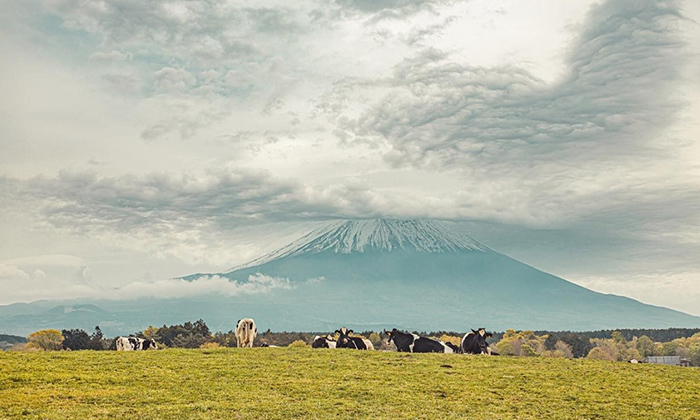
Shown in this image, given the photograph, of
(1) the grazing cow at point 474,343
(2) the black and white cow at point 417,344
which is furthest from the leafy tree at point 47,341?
(1) the grazing cow at point 474,343

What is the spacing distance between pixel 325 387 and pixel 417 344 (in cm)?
1206

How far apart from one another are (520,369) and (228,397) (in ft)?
32.6

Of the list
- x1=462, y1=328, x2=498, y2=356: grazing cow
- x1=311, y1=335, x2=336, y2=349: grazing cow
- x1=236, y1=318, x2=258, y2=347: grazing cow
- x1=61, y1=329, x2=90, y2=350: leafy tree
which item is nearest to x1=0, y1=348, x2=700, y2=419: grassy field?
x1=462, y1=328, x2=498, y2=356: grazing cow

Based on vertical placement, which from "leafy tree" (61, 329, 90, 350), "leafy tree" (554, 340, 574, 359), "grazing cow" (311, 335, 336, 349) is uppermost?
"grazing cow" (311, 335, 336, 349)

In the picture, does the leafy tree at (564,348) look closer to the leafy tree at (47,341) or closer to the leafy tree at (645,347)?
the leafy tree at (645,347)

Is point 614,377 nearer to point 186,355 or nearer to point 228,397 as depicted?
point 228,397

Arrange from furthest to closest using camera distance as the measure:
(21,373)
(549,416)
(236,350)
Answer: (236,350), (21,373), (549,416)

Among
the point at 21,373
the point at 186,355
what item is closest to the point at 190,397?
the point at 21,373

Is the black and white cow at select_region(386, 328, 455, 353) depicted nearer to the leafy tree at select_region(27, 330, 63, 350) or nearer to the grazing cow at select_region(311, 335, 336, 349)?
the grazing cow at select_region(311, 335, 336, 349)

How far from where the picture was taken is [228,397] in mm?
15891

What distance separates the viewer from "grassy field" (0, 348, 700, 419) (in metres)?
14.8

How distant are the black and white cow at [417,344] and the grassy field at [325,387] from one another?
565 centimetres

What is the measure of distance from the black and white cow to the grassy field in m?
5.65

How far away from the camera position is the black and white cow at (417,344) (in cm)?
2841
